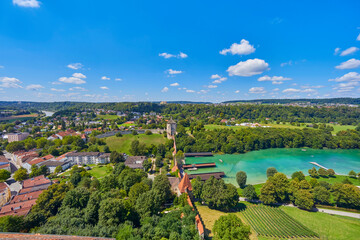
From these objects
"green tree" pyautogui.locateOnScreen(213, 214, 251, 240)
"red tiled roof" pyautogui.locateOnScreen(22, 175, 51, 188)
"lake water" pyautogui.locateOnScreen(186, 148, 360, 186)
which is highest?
"green tree" pyautogui.locateOnScreen(213, 214, 251, 240)

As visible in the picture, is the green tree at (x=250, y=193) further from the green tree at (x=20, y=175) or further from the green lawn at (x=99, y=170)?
the green tree at (x=20, y=175)

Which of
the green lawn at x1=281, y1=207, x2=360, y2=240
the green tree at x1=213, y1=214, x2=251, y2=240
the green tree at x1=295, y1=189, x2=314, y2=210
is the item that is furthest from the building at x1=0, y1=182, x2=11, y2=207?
the green tree at x1=295, y1=189, x2=314, y2=210

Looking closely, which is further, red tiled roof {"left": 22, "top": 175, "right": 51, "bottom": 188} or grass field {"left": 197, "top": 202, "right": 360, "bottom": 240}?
red tiled roof {"left": 22, "top": 175, "right": 51, "bottom": 188}

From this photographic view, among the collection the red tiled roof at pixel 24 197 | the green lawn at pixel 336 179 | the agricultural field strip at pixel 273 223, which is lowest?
the green lawn at pixel 336 179

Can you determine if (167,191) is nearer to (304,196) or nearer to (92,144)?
(304,196)

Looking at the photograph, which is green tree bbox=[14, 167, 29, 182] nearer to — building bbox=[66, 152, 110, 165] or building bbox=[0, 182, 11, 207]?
building bbox=[0, 182, 11, 207]

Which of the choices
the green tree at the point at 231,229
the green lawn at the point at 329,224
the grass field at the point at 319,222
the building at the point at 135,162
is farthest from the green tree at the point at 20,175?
the green lawn at the point at 329,224
